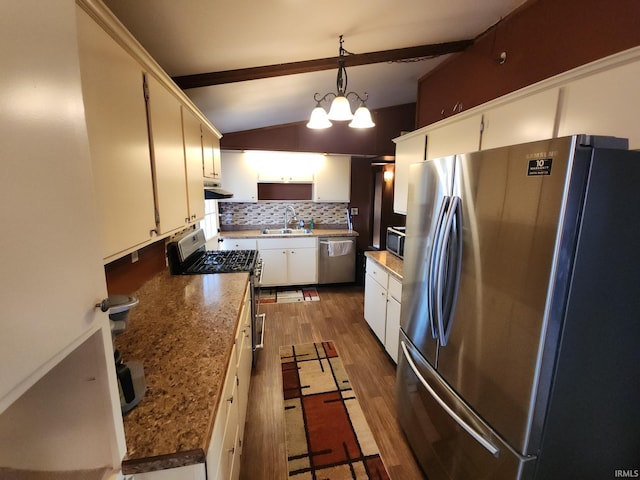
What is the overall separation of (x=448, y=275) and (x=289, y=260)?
313cm

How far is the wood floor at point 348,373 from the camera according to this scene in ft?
5.42

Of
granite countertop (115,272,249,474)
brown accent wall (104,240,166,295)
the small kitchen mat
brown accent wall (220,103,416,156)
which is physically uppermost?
brown accent wall (220,103,416,156)

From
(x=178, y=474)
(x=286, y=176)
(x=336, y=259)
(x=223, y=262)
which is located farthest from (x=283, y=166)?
(x=178, y=474)

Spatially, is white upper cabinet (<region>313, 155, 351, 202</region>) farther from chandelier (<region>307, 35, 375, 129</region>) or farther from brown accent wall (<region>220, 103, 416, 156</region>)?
chandelier (<region>307, 35, 375, 129</region>)

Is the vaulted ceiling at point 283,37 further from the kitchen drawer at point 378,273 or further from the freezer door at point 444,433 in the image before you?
the freezer door at point 444,433

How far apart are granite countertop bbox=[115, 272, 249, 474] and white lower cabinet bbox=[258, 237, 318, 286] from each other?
2.17 metres

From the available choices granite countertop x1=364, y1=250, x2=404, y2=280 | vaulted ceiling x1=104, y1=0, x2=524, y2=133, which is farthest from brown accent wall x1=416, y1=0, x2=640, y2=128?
granite countertop x1=364, y1=250, x2=404, y2=280

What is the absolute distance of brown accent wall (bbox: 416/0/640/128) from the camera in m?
1.28

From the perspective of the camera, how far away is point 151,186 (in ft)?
4.16

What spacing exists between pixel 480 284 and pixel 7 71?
137cm

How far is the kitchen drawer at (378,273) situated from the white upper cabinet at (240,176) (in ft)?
7.13

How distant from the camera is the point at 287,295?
13.7 ft

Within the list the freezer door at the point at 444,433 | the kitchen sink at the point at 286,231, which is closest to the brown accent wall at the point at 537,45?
the freezer door at the point at 444,433

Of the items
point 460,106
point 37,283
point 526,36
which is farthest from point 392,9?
point 37,283
